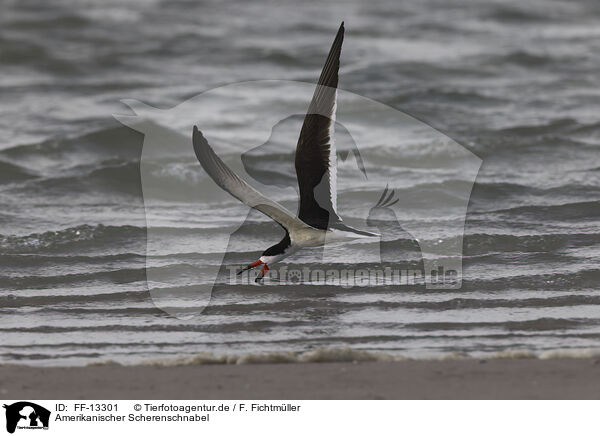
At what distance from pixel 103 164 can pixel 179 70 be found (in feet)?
16.0

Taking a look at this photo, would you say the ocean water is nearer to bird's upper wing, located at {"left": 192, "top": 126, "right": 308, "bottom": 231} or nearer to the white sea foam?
the white sea foam

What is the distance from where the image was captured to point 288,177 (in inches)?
409

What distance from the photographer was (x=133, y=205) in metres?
9.35

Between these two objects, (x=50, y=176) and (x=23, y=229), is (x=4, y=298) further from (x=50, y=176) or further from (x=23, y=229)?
(x=50, y=176)

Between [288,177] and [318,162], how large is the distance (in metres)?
Answer: 4.39

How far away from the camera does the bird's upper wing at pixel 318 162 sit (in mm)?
5891

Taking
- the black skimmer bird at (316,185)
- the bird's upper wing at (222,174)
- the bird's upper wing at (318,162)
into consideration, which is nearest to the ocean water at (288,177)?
the black skimmer bird at (316,185)

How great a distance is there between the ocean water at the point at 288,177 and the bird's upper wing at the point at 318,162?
1.89ft

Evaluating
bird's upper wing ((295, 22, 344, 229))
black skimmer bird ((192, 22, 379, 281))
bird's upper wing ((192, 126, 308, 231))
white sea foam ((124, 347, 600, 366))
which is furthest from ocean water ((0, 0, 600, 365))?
bird's upper wing ((192, 126, 308, 231))

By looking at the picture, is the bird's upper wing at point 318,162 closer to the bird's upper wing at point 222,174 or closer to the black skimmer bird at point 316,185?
the black skimmer bird at point 316,185

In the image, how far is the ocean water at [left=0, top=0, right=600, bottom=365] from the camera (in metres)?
5.48
